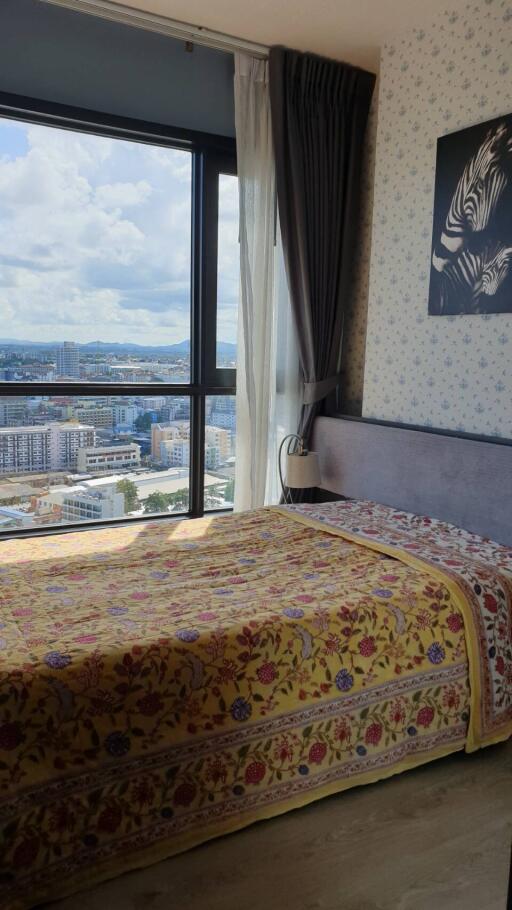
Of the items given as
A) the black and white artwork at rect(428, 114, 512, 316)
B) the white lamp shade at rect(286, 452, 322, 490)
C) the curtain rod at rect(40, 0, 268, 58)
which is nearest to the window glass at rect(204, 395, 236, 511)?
the white lamp shade at rect(286, 452, 322, 490)

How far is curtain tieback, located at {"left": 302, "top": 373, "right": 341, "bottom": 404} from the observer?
3.68m

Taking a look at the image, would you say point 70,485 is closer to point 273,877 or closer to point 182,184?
point 182,184

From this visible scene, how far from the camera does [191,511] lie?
3.86 metres

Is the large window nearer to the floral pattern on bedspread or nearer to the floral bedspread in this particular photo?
the floral bedspread

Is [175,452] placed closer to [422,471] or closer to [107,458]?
[107,458]

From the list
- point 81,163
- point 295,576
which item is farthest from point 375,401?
point 81,163

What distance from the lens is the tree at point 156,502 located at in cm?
375

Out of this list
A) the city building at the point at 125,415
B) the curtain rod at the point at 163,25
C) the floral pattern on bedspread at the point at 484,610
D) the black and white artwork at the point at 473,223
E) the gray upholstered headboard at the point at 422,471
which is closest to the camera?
the floral pattern on bedspread at the point at 484,610

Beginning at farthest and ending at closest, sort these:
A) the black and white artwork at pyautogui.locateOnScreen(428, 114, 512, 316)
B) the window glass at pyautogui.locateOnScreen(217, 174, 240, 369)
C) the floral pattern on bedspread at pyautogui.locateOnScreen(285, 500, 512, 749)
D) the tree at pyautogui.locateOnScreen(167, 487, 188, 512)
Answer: the tree at pyautogui.locateOnScreen(167, 487, 188, 512)
the window glass at pyautogui.locateOnScreen(217, 174, 240, 369)
the black and white artwork at pyautogui.locateOnScreen(428, 114, 512, 316)
the floral pattern on bedspread at pyautogui.locateOnScreen(285, 500, 512, 749)

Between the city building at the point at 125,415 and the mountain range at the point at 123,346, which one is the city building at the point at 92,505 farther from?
the mountain range at the point at 123,346

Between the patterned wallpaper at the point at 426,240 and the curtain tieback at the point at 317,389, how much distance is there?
0.70 feet

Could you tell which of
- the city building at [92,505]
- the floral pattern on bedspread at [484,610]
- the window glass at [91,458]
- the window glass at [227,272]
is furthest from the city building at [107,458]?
the floral pattern on bedspread at [484,610]

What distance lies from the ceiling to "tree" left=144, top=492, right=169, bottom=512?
2.28m

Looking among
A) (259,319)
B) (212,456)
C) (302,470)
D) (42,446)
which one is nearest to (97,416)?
(42,446)
